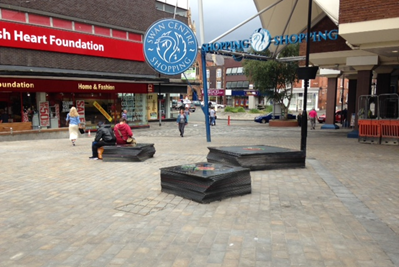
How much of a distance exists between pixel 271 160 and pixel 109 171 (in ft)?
13.8

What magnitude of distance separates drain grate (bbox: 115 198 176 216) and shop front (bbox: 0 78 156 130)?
17659 mm

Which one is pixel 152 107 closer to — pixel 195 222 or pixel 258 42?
pixel 258 42

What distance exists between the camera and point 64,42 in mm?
22656

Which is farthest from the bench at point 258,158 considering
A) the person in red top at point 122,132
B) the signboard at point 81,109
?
the signboard at point 81,109

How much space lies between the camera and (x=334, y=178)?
300 inches

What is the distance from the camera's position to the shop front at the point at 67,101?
2078cm

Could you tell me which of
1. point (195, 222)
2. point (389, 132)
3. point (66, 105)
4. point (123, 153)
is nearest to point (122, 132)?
point (123, 153)

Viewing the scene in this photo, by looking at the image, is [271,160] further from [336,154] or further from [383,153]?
[383,153]

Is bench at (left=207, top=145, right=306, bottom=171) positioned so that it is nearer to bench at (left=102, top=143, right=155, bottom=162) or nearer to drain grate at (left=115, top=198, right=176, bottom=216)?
bench at (left=102, top=143, right=155, bottom=162)

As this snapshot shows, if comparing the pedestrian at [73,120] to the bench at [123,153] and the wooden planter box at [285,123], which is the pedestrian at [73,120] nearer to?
the bench at [123,153]

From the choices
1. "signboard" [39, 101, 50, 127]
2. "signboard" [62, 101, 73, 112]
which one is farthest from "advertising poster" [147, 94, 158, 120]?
"signboard" [39, 101, 50, 127]

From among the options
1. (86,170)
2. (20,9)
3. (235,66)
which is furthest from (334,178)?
(235,66)

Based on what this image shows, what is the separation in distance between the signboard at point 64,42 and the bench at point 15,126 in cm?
482

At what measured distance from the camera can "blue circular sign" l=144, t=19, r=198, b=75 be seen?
13.4m
